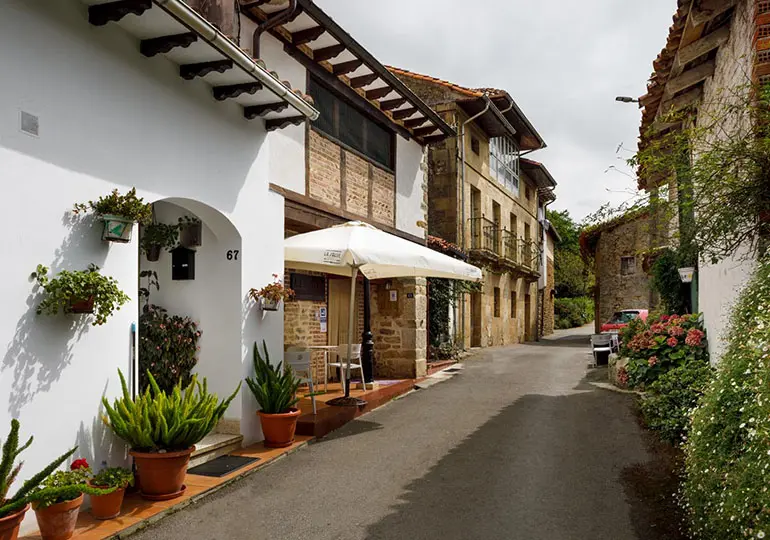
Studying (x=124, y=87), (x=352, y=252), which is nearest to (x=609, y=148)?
(x=352, y=252)

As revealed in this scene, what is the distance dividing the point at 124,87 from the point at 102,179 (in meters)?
0.81

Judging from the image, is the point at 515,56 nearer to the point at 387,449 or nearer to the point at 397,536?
the point at 387,449

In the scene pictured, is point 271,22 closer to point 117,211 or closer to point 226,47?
point 226,47

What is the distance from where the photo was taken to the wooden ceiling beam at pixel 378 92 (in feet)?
32.1

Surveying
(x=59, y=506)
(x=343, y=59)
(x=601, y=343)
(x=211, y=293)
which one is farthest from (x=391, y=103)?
(x=59, y=506)

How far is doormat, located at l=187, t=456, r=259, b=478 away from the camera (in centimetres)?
533

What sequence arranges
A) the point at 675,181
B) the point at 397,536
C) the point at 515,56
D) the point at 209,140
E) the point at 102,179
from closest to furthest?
the point at 397,536 < the point at 102,179 < the point at 675,181 < the point at 209,140 < the point at 515,56

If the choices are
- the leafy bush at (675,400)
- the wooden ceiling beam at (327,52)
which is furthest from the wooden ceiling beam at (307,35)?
the leafy bush at (675,400)

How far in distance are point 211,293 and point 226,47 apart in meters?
2.52

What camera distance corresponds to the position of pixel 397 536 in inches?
162

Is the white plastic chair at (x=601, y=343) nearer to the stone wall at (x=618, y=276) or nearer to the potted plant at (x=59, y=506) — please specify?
the stone wall at (x=618, y=276)

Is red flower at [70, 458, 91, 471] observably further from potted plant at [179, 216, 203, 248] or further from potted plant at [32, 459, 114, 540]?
potted plant at [179, 216, 203, 248]

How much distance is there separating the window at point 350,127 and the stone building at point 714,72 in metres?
4.30

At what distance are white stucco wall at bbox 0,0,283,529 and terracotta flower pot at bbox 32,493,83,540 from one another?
0.69 ft
